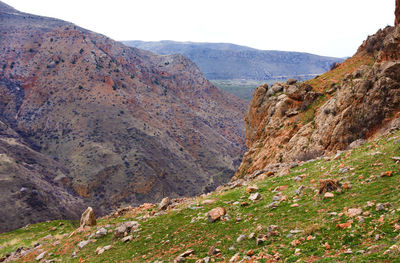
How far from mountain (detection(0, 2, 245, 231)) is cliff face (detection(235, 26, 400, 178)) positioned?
6250 centimetres

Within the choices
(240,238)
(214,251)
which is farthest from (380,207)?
(214,251)

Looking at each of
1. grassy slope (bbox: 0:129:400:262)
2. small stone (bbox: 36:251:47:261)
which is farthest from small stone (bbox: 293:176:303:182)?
small stone (bbox: 36:251:47:261)

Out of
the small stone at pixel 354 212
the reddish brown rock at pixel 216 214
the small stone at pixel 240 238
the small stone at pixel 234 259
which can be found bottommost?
the reddish brown rock at pixel 216 214

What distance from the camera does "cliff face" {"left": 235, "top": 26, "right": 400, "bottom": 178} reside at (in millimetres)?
22781

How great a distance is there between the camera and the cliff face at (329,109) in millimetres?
22781

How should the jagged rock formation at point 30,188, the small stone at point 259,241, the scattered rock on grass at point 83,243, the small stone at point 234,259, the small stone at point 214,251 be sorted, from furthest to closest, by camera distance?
the jagged rock formation at point 30,188 < the scattered rock on grass at point 83,243 < the small stone at point 214,251 < the small stone at point 259,241 < the small stone at point 234,259

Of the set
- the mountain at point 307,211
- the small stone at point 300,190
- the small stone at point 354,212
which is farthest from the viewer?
the small stone at point 300,190

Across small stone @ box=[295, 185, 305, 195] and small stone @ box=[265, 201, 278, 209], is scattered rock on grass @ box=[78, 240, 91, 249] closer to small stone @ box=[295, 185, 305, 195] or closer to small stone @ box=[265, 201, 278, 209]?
small stone @ box=[265, 201, 278, 209]

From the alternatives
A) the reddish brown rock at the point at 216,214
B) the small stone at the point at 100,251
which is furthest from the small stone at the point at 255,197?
the small stone at the point at 100,251

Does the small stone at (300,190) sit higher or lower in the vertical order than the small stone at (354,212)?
lower

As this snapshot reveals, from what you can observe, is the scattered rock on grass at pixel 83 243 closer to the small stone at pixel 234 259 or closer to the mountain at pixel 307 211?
the mountain at pixel 307 211

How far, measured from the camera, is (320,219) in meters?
11.1

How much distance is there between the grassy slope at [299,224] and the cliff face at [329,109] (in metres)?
5.45

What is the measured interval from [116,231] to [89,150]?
285ft
